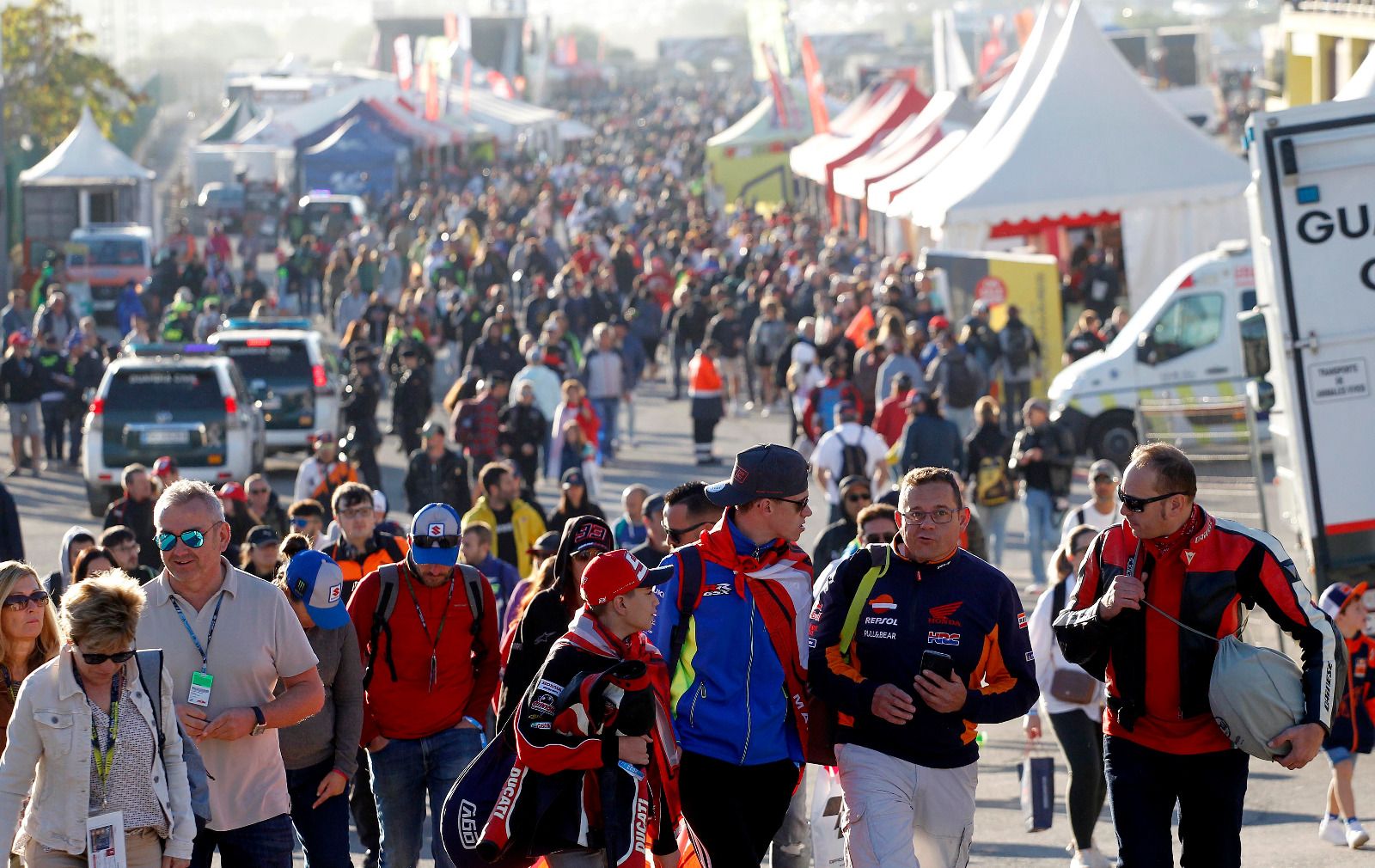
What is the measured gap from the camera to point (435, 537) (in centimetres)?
748

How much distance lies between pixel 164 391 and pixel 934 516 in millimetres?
15043

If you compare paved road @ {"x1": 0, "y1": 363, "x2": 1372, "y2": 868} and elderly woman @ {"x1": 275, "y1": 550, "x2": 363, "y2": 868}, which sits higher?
elderly woman @ {"x1": 275, "y1": 550, "x2": 363, "y2": 868}

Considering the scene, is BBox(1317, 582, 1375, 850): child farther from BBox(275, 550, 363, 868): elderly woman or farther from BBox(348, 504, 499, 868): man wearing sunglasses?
BBox(275, 550, 363, 868): elderly woman

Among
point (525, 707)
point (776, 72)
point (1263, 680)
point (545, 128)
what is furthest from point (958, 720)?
point (545, 128)

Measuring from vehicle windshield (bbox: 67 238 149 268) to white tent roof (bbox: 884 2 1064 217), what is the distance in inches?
589

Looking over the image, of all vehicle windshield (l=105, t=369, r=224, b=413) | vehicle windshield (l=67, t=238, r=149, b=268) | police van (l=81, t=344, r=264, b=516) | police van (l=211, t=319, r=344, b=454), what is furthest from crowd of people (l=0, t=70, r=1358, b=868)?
vehicle windshield (l=67, t=238, r=149, b=268)

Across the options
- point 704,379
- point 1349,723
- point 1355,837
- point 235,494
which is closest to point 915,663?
point 1355,837

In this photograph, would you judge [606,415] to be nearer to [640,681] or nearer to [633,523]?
[633,523]

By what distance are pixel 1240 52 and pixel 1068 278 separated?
5823 inches

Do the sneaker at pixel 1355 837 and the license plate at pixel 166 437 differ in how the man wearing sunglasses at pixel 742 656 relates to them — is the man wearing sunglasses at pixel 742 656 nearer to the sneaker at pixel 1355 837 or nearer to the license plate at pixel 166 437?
the sneaker at pixel 1355 837

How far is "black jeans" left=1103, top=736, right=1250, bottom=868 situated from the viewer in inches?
236

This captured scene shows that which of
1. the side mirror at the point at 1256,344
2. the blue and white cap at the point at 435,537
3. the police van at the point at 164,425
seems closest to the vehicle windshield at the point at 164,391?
the police van at the point at 164,425

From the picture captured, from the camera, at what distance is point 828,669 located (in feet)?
20.0

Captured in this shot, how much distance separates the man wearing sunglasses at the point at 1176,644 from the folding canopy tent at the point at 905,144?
27.6m
